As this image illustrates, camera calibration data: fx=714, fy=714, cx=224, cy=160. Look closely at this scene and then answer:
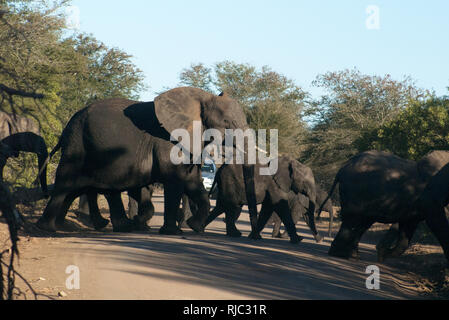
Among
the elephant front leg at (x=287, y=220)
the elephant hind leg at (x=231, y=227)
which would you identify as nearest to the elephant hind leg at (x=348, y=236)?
the elephant front leg at (x=287, y=220)

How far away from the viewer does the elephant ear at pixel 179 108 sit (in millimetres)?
14195

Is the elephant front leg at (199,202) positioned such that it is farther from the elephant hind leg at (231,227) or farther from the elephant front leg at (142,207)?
the elephant front leg at (142,207)

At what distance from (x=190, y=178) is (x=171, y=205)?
0.69m

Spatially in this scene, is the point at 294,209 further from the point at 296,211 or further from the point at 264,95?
the point at 264,95

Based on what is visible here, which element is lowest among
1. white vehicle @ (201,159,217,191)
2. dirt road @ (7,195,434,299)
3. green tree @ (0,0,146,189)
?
dirt road @ (7,195,434,299)

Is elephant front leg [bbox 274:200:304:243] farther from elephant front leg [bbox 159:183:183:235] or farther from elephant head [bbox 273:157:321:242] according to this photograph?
elephant front leg [bbox 159:183:183:235]

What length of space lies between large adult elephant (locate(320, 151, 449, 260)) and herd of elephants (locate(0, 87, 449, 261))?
0.06 feet

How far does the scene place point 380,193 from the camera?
1277 centimetres

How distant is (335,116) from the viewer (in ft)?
119

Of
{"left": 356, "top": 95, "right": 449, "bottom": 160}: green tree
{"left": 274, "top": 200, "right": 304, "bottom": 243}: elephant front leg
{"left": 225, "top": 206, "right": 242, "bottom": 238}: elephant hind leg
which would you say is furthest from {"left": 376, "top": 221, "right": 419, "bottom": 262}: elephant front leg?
{"left": 356, "top": 95, "right": 449, "bottom": 160}: green tree

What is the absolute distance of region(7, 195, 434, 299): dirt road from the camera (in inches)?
306

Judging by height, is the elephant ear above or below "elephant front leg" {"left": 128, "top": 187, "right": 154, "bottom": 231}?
above

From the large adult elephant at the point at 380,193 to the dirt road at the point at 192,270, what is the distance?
585 mm

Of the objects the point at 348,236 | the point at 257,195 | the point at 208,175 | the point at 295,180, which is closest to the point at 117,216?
the point at 257,195
